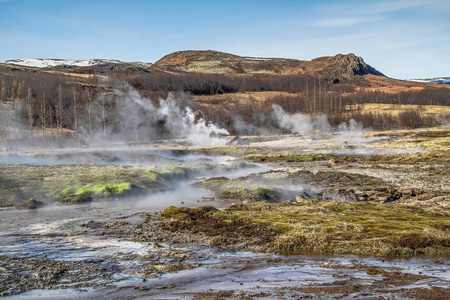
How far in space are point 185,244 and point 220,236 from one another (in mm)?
1438

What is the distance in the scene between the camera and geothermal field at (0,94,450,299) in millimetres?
10250

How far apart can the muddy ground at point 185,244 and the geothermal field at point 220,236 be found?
0.05 meters

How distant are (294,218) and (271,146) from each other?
187ft

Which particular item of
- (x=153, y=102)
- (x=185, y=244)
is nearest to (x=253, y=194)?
(x=185, y=244)

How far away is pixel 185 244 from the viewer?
15.1 m

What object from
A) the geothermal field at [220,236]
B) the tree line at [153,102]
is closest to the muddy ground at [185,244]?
the geothermal field at [220,236]

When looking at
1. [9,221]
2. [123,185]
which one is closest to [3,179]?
[123,185]

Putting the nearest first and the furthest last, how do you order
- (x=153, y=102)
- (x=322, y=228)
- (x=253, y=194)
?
(x=322, y=228), (x=253, y=194), (x=153, y=102)

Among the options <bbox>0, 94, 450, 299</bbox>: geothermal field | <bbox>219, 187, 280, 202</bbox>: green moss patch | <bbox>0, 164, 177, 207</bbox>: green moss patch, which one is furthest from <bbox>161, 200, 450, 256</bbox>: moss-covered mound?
<bbox>0, 164, 177, 207</bbox>: green moss patch

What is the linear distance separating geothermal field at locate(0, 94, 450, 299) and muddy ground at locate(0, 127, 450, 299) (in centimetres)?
5

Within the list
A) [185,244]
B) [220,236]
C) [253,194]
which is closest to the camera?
[185,244]

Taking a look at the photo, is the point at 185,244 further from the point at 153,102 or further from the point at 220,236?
the point at 153,102

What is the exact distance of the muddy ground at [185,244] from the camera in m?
10.1

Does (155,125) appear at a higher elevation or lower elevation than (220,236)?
higher
